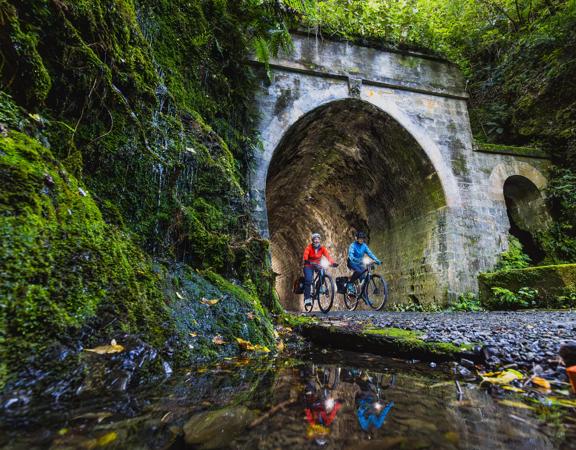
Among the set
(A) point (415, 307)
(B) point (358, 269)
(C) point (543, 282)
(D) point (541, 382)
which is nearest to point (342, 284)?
(B) point (358, 269)

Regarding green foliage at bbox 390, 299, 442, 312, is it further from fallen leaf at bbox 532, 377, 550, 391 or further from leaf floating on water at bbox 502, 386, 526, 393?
leaf floating on water at bbox 502, 386, 526, 393

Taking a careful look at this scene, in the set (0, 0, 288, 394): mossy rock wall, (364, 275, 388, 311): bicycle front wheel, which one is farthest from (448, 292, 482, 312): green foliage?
(0, 0, 288, 394): mossy rock wall

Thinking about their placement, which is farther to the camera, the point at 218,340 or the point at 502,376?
the point at 218,340

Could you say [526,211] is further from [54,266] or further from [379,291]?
[54,266]

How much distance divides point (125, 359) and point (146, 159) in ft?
6.29

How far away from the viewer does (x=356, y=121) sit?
8547 millimetres

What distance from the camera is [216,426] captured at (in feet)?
3.14

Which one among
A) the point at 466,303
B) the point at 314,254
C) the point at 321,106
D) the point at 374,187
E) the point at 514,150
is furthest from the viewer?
the point at 374,187

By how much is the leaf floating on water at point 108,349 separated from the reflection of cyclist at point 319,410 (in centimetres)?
84

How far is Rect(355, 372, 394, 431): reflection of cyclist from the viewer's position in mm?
995

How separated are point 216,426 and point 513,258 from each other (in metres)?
8.65

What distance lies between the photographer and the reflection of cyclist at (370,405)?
3.26 feet

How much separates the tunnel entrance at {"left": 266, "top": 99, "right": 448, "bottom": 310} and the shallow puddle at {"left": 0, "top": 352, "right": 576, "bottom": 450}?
22.0 ft

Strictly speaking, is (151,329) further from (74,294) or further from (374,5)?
(374,5)
